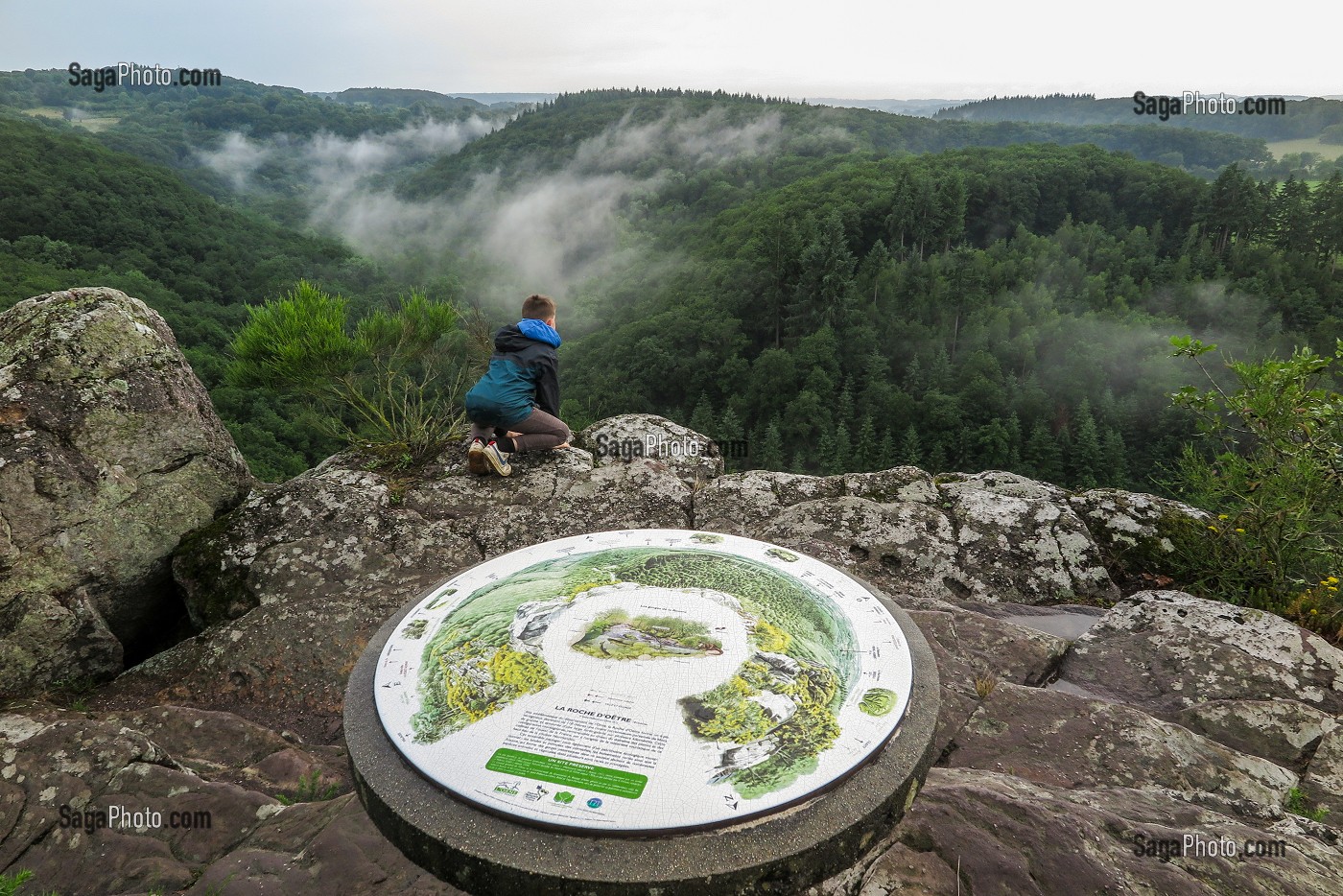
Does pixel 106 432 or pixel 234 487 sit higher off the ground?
pixel 106 432

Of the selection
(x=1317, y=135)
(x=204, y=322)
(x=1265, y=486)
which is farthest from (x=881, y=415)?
(x=1317, y=135)

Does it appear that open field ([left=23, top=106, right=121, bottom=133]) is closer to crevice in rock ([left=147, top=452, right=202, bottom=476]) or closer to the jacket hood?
crevice in rock ([left=147, top=452, right=202, bottom=476])

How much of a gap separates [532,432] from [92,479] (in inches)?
143

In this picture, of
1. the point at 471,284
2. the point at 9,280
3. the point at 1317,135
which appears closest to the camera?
the point at 9,280

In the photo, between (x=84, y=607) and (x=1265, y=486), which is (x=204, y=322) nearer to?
(x=84, y=607)

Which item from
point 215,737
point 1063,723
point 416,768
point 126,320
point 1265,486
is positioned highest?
point 126,320

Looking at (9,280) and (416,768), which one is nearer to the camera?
(416,768)

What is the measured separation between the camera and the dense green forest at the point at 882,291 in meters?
57.0

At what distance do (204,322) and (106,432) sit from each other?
4557 centimetres

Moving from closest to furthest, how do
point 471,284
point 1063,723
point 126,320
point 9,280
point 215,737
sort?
point 1063,723 → point 215,737 → point 126,320 → point 9,280 → point 471,284

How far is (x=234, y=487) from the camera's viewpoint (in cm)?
616

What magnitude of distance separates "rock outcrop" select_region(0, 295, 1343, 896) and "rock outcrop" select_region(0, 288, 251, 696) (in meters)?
0.09

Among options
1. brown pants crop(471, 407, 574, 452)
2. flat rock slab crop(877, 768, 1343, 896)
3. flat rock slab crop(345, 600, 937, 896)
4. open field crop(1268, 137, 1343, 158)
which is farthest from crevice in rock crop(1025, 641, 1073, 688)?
open field crop(1268, 137, 1343, 158)

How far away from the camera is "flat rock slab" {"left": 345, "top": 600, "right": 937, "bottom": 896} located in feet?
8.27
